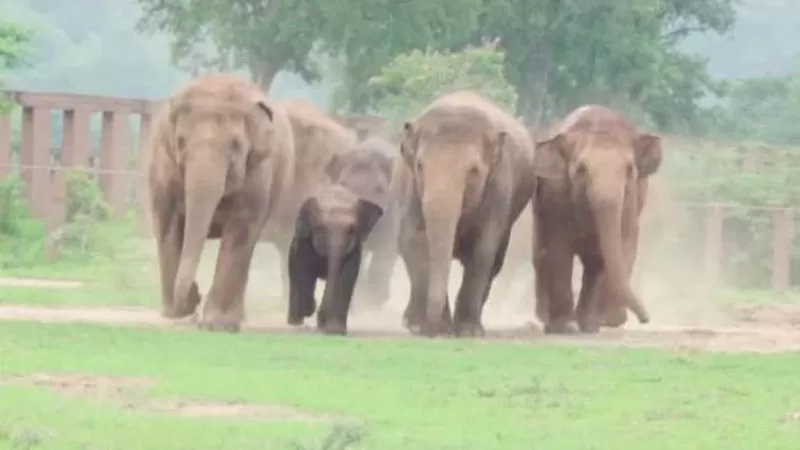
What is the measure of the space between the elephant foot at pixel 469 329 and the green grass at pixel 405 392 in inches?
40.0

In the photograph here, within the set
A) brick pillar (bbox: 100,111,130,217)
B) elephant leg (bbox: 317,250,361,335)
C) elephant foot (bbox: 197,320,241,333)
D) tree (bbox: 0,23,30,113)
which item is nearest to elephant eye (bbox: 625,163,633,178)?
elephant leg (bbox: 317,250,361,335)

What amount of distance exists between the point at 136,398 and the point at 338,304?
6135 millimetres

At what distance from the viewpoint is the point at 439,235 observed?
18.3 m

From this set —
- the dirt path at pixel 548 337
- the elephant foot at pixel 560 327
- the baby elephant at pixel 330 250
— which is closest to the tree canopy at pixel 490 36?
the dirt path at pixel 548 337

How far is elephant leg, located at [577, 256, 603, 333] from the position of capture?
67.7ft

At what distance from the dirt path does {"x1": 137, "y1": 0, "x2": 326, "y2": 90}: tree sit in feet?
84.6

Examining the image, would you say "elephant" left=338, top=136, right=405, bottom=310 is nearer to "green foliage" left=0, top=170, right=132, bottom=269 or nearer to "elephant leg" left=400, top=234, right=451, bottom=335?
"elephant leg" left=400, top=234, right=451, bottom=335

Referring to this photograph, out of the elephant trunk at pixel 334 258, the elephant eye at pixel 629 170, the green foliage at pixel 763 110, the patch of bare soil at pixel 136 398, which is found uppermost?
the elephant eye at pixel 629 170

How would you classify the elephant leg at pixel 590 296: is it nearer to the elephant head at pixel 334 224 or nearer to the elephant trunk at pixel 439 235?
the elephant head at pixel 334 224

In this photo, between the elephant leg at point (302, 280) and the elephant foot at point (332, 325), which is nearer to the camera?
the elephant foot at point (332, 325)

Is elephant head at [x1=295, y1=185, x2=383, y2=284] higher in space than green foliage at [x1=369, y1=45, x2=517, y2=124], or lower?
higher

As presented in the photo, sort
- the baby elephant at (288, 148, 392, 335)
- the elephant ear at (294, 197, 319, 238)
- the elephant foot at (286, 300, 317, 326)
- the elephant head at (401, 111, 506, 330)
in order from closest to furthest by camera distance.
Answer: the elephant head at (401, 111, 506, 330), the baby elephant at (288, 148, 392, 335), the elephant ear at (294, 197, 319, 238), the elephant foot at (286, 300, 317, 326)

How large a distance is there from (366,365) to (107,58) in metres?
93.5

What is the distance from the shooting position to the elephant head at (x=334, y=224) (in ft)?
63.7
